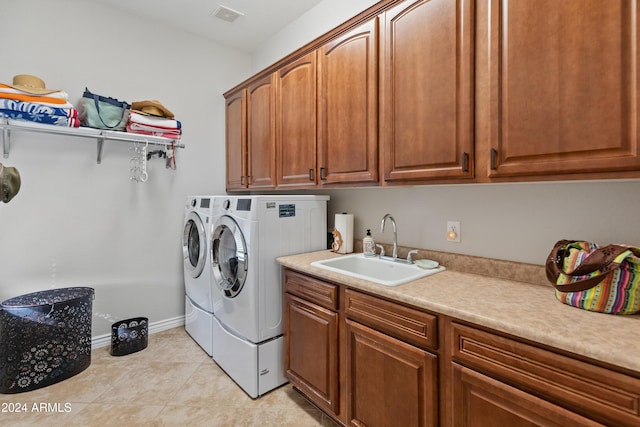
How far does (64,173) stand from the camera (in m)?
2.40

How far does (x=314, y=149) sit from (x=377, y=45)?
715mm

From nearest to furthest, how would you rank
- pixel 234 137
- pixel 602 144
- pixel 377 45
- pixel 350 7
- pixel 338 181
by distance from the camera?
pixel 602 144 → pixel 377 45 → pixel 338 181 → pixel 350 7 → pixel 234 137

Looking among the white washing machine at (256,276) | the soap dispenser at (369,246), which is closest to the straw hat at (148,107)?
the white washing machine at (256,276)

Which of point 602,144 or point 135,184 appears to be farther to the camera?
point 135,184

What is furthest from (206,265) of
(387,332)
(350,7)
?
(350,7)

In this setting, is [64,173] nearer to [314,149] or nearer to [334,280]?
[314,149]

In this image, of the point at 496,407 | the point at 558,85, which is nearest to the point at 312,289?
the point at 496,407

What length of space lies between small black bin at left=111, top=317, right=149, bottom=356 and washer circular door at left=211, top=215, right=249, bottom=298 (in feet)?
2.77

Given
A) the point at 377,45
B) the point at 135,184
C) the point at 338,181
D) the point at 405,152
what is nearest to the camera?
the point at 405,152

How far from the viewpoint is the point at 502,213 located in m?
1.59

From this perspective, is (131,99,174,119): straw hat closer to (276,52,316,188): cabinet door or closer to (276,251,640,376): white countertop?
(276,52,316,188): cabinet door

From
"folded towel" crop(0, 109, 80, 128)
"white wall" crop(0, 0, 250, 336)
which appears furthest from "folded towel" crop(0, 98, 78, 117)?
"white wall" crop(0, 0, 250, 336)

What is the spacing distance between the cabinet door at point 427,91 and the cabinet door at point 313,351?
2.82 feet

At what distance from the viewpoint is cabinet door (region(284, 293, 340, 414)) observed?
5.42ft
